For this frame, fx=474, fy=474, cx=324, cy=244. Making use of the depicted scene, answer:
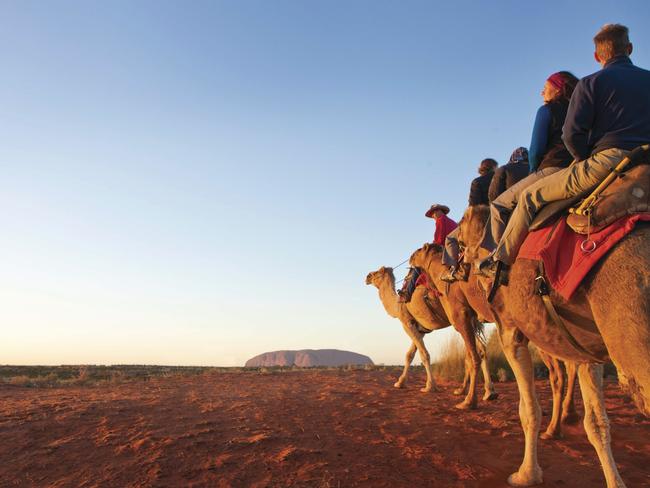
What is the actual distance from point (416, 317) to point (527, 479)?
767 centimetres

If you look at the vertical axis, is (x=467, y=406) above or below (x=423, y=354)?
below

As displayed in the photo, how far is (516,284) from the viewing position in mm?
4285

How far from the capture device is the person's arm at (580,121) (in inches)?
142

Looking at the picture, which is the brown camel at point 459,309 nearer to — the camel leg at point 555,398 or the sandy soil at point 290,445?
the sandy soil at point 290,445

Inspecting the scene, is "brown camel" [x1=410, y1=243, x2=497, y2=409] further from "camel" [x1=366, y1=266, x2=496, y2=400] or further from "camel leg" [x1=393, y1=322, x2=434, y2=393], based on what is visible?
"camel leg" [x1=393, y1=322, x2=434, y2=393]

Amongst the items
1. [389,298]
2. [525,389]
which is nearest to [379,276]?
[389,298]

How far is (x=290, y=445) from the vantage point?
6.11 meters

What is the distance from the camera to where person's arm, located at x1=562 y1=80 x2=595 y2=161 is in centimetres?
360

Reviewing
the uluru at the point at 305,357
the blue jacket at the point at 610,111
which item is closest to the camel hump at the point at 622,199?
the blue jacket at the point at 610,111

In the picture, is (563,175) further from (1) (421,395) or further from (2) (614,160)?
(1) (421,395)

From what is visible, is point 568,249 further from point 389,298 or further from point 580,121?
point 389,298

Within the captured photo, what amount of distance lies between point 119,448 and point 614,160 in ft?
20.7

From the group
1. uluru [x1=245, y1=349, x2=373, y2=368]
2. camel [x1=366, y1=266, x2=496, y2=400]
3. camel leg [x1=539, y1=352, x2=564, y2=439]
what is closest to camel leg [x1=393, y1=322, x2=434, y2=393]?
camel [x1=366, y1=266, x2=496, y2=400]

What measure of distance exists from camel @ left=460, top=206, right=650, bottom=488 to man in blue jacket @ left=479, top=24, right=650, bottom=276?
2.01 feet
